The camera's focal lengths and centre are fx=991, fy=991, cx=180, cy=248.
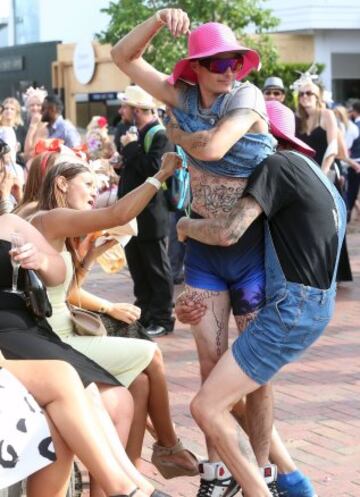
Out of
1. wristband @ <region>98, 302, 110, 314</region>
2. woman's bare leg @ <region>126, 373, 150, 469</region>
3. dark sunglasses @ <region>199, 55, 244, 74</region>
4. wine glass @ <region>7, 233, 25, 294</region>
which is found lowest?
woman's bare leg @ <region>126, 373, 150, 469</region>

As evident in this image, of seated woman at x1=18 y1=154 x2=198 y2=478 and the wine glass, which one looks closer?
the wine glass

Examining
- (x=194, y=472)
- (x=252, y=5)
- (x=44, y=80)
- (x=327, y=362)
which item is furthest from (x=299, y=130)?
(x=44, y=80)

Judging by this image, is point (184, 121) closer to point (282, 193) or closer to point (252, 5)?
point (282, 193)

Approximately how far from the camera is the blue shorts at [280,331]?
Result: 12.5 feet

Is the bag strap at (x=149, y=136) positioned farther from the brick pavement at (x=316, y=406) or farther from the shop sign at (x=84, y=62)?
the shop sign at (x=84, y=62)

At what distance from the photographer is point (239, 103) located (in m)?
3.80

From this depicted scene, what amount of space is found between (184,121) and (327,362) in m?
3.29

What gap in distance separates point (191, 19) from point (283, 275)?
19503 millimetres

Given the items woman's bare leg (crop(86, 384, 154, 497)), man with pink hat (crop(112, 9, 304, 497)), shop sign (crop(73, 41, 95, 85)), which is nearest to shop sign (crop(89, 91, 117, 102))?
shop sign (crop(73, 41, 95, 85))

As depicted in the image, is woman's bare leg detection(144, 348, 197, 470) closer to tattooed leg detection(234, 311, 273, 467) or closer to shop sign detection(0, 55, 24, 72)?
tattooed leg detection(234, 311, 273, 467)

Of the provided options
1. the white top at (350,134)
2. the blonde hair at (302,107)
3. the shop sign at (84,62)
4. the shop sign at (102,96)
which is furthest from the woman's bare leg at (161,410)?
the shop sign at (84,62)

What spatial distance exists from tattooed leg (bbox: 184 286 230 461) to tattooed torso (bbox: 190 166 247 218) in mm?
331

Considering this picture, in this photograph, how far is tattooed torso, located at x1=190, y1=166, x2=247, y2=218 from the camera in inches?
154

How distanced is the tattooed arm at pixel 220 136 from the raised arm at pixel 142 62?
29 cm
